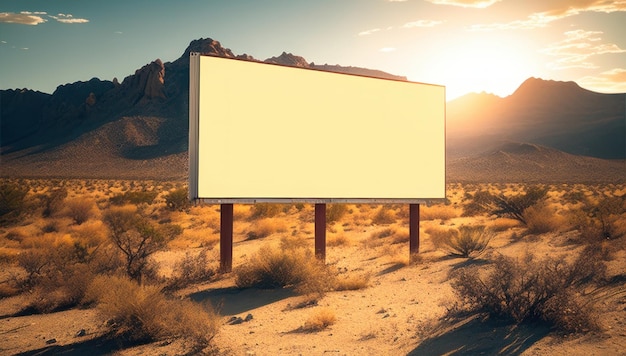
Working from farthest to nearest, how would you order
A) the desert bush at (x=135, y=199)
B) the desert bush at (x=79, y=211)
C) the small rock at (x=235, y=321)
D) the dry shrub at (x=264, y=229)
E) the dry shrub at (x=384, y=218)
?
the desert bush at (x=135, y=199), the dry shrub at (x=384, y=218), the desert bush at (x=79, y=211), the dry shrub at (x=264, y=229), the small rock at (x=235, y=321)

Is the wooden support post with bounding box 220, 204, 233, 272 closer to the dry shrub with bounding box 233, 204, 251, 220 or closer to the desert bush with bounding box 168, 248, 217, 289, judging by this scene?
the desert bush with bounding box 168, 248, 217, 289

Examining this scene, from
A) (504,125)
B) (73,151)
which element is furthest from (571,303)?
(504,125)

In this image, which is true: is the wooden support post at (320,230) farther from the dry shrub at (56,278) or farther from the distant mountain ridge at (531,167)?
the distant mountain ridge at (531,167)

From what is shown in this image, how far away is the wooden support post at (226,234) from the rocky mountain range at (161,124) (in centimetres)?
5676

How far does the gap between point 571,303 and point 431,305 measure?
8.50 feet

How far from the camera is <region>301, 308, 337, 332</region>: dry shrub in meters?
8.39

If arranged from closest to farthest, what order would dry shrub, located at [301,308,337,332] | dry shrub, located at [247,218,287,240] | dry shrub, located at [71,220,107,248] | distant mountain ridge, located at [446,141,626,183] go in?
dry shrub, located at [301,308,337,332]
dry shrub, located at [71,220,107,248]
dry shrub, located at [247,218,287,240]
distant mountain ridge, located at [446,141,626,183]

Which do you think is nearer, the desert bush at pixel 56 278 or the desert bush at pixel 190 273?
the desert bush at pixel 56 278

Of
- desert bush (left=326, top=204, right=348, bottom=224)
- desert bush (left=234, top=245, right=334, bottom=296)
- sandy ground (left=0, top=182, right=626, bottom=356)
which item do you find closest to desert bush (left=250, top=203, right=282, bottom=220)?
desert bush (left=326, top=204, right=348, bottom=224)

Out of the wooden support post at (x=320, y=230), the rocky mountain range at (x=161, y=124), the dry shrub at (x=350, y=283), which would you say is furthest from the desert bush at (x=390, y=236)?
the rocky mountain range at (x=161, y=124)

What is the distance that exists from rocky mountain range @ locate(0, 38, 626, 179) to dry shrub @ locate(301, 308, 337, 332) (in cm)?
6109

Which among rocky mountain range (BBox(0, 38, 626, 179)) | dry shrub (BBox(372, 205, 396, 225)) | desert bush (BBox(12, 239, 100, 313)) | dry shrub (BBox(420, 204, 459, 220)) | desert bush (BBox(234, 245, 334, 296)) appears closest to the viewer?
desert bush (BBox(12, 239, 100, 313))

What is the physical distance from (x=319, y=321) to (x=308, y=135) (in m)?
5.42

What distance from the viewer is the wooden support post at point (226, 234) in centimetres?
1230
